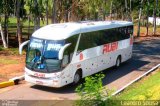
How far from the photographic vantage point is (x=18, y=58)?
25.0m

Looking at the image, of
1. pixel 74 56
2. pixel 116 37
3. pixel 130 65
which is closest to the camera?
pixel 74 56

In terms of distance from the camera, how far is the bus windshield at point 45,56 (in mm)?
16750

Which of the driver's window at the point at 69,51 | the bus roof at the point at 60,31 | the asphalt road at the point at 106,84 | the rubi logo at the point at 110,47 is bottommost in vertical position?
the asphalt road at the point at 106,84

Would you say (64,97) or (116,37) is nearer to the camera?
(64,97)

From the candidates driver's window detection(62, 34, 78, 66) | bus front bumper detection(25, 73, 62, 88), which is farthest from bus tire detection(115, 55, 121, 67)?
bus front bumper detection(25, 73, 62, 88)

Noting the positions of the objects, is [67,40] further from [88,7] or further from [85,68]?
[88,7]

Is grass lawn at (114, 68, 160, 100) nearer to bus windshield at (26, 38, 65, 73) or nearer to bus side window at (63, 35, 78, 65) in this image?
bus side window at (63, 35, 78, 65)

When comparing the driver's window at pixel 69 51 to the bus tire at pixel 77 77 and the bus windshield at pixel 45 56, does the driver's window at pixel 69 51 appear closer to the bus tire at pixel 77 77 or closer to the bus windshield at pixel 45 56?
the bus windshield at pixel 45 56

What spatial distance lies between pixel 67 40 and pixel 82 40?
1653mm

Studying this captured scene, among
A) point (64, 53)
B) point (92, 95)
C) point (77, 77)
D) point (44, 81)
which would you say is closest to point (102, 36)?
point (77, 77)

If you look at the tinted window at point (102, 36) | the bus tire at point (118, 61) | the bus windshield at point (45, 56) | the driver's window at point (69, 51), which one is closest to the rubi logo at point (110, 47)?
the tinted window at point (102, 36)

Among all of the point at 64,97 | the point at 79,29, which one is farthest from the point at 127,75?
the point at 64,97

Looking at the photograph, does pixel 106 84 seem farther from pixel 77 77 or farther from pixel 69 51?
pixel 69 51

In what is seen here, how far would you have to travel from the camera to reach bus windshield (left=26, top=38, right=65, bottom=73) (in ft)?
55.0
